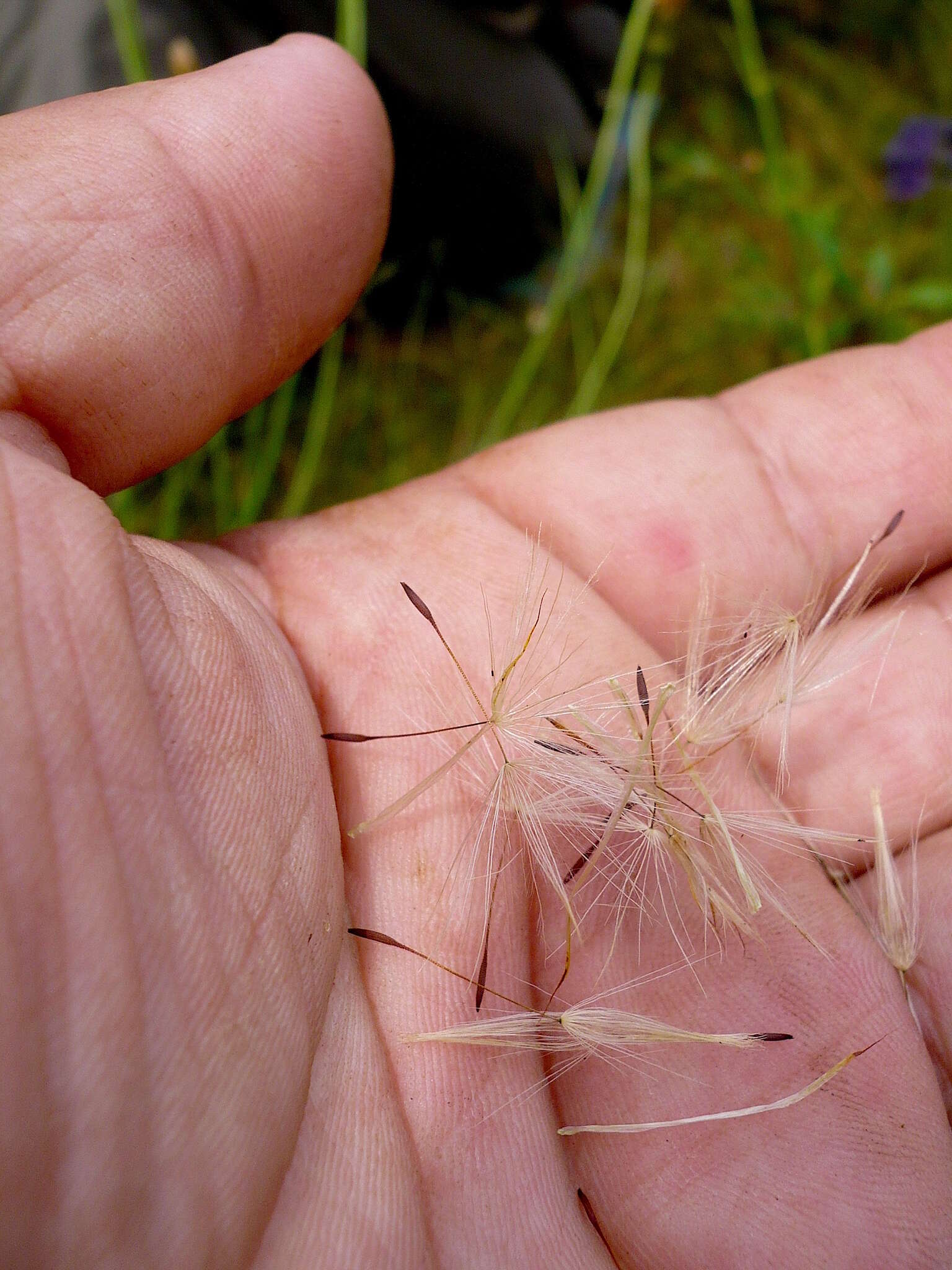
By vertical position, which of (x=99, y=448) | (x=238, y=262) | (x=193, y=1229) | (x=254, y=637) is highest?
(x=238, y=262)

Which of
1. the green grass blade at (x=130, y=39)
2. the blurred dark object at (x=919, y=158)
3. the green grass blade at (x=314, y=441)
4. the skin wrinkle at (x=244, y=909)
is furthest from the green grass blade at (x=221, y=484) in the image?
the blurred dark object at (x=919, y=158)

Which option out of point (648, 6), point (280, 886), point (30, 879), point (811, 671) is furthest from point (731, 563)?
point (648, 6)

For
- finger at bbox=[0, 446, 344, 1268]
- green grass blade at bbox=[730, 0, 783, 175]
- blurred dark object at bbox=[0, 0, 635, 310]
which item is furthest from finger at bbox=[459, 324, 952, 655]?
blurred dark object at bbox=[0, 0, 635, 310]

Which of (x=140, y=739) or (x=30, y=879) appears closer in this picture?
(x=30, y=879)

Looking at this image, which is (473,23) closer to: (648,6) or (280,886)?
(648,6)

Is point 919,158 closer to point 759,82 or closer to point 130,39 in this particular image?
point 759,82
